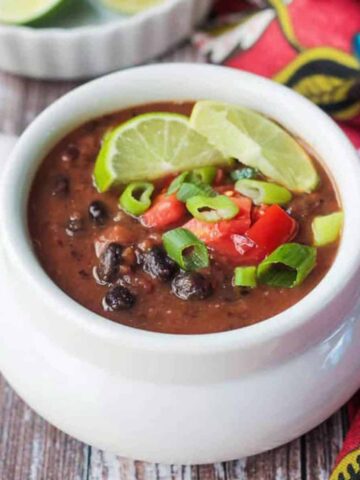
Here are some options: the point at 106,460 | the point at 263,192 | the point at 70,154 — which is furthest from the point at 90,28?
the point at 106,460

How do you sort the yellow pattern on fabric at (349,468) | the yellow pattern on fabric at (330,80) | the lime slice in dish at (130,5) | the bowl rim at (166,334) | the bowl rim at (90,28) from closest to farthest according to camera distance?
the bowl rim at (166,334), the yellow pattern on fabric at (349,468), the yellow pattern on fabric at (330,80), the bowl rim at (90,28), the lime slice in dish at (130,5)

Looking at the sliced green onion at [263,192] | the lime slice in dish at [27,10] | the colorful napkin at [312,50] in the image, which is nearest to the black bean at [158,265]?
the sliced green onion at [263,192]

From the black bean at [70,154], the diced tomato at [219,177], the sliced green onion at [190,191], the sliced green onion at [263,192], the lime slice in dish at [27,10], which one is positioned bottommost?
the lime slice in dish at [27,10]

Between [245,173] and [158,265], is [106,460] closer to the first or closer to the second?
[158,265]

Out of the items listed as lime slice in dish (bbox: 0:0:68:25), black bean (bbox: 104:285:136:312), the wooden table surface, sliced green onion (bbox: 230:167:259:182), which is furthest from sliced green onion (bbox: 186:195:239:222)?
lime slice in dish (bbox: 0:0:68:25)

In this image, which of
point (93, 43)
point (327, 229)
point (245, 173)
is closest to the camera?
point (327, 229)

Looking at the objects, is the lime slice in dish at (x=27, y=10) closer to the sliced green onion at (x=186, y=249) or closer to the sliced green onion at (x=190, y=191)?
the sliced green onion at (x=190, y=191)
